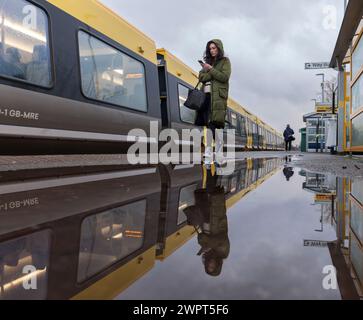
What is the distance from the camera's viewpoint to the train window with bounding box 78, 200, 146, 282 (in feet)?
4.07

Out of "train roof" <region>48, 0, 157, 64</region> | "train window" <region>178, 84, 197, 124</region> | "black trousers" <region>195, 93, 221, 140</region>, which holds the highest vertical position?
"train roof" <region>48, 0, 157, 64</region>

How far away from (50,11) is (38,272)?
4023mm

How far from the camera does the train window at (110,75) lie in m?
5.00

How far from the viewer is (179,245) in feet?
4.88

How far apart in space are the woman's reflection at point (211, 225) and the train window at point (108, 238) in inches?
11.0

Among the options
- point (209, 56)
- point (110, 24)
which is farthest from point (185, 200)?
point (110, 24)

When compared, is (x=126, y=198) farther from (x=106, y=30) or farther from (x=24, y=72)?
(x=106, y=30)

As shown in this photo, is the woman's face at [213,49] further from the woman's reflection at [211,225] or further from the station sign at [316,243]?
the station sign at [316,243]

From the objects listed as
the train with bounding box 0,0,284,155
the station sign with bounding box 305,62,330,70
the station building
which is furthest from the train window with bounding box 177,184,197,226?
the station sign with bounding box 305,62,330,70

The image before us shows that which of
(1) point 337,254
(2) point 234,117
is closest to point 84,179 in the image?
(1) point 337,254

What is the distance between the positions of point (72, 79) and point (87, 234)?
350 centimetres

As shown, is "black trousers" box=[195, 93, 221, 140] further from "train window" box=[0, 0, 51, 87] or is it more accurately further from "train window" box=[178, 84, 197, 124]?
"train window" box=[178, 84, 197, 124]

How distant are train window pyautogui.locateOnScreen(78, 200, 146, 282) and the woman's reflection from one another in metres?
0.28

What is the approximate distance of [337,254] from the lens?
1.34 m
